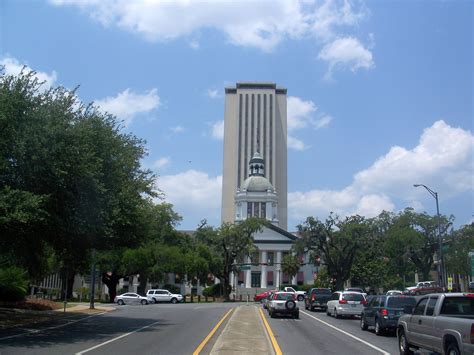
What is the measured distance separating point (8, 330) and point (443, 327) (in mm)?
16268

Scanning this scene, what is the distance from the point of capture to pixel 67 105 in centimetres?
2255

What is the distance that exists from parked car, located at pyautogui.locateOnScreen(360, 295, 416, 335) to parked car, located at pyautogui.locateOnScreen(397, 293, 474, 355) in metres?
6.18

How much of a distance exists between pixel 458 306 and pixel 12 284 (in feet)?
103

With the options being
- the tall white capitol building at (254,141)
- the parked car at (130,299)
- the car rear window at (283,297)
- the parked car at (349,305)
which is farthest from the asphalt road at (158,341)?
the tall white capitol building at (254,141)

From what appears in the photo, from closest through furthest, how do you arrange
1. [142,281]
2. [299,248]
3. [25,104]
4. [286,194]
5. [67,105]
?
[25,104]
[67,105]
[142,281]
[299,248]
[286,194]

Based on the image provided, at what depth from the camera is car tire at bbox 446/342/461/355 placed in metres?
10.2

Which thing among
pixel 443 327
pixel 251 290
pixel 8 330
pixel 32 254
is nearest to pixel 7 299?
pixel 32 254

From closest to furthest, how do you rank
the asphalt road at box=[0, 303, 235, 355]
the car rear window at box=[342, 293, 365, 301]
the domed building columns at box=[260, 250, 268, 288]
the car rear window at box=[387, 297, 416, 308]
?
the asphalt road at box=[0, 303, 235, 355], the car rear window at box=[387, 297, 416, 308], the car rear window at box=[342, 293, 365, 301], the domed building columns at box=[260, 250, 268, 288]

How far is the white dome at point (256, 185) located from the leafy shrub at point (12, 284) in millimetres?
88118

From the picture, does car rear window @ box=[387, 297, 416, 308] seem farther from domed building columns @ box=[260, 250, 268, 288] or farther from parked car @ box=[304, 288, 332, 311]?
domed building columns @ box=[260, 250, 268, 288]

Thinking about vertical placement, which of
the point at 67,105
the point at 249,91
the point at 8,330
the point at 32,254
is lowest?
the point at 8,330

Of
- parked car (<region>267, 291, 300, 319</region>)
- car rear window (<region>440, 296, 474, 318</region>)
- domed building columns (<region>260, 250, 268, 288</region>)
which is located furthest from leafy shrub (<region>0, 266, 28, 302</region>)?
domed building columns (<region>260, 250, 268, 288</region>)

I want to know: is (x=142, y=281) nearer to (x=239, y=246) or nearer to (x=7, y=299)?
(x=239, y=246)

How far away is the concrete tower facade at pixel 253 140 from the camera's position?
143 meters
